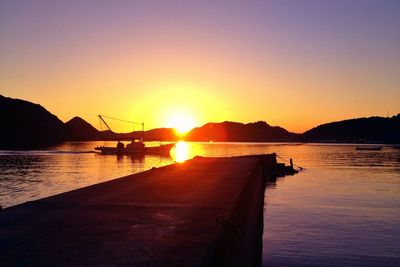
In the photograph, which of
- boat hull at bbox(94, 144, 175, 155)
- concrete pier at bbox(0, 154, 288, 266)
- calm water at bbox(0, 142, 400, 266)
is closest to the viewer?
concrete pier at bbox(0, 154, 288, 266)

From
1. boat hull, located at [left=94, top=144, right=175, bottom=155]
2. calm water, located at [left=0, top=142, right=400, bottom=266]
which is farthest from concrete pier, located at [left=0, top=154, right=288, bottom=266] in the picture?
boat hull, located at [left=94, top=144, right=175, bottom=155]

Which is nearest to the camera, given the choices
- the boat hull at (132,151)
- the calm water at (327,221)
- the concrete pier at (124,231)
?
the concrete pier at (124,231)

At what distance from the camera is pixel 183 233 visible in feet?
34.1

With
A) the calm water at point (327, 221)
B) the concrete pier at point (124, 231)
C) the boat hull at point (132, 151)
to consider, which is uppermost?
the boat hull at point (132, 151)

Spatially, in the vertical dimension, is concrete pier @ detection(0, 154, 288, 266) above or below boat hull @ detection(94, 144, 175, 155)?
below

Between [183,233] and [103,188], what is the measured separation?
1115 centimetres

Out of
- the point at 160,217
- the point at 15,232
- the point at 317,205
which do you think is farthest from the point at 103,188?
the point at 317,205

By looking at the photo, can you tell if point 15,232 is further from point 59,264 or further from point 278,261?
point 278,261

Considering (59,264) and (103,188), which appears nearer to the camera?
(59,264)

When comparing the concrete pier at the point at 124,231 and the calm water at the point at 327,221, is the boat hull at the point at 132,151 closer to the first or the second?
the calm water at the point at 327,221

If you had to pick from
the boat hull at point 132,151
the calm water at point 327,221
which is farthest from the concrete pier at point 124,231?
the boat hull at point 132,151

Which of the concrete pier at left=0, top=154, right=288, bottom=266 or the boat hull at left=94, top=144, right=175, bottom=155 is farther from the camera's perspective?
the boat hull at left=94, top=144, right=175, bottom=155

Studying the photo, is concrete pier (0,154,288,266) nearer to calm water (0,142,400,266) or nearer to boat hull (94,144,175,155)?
calm water (0,142,400,266)


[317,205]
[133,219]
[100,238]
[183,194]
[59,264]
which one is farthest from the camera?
[317,205]
